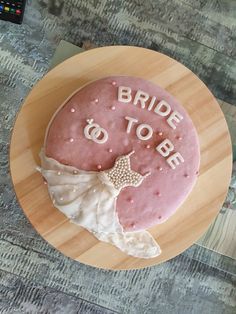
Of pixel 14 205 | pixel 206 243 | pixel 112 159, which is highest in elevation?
pixel 112 159

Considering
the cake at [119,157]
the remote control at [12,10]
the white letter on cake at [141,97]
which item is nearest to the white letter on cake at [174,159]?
the cake at [119,157]

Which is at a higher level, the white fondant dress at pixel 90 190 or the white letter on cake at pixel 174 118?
the white letter on cake at pixel 174 118

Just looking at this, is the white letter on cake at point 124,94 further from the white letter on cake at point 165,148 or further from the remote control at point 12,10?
the remote control at point 12,10

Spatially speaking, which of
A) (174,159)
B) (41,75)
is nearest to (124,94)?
(174,159)

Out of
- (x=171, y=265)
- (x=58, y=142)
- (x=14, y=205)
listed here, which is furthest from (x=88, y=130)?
(x=171, y=265)

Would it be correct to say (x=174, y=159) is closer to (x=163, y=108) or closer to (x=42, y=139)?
(x=163, y=108)

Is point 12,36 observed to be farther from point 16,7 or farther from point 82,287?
point 82,287

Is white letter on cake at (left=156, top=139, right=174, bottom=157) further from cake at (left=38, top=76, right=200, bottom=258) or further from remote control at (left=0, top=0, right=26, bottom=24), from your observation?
remote control at (left=0, top=0, right=26, bottom=24)
